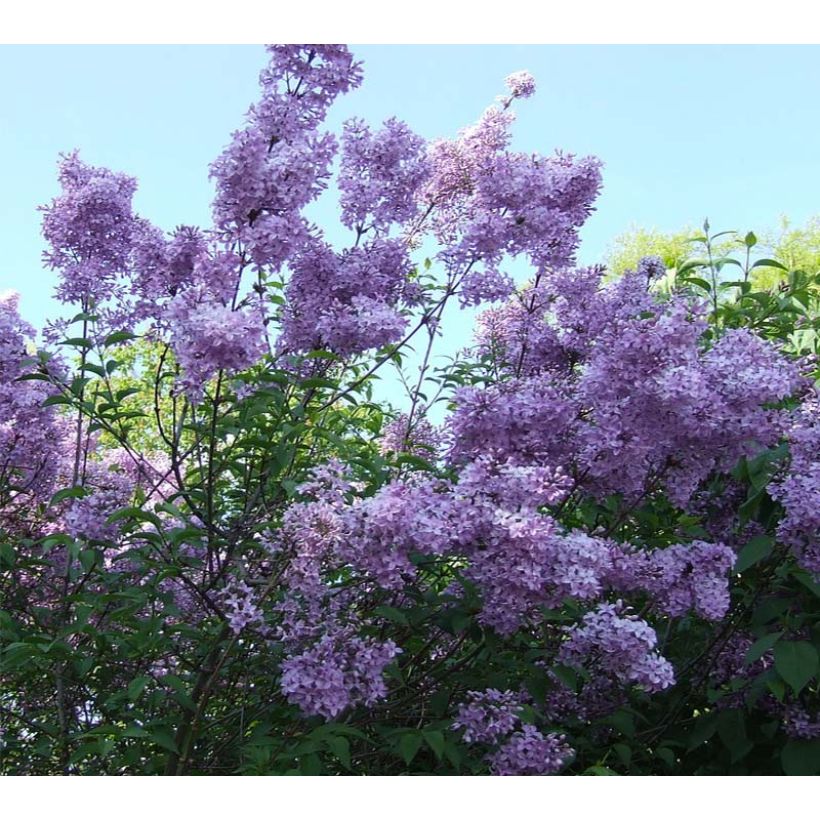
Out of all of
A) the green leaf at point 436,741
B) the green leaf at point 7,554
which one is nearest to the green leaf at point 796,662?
the green leaf at point 436,741

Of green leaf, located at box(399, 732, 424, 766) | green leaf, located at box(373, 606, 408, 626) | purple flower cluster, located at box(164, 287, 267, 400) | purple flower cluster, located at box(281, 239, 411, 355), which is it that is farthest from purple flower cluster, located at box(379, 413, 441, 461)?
green leaf, located at box(399, 732, 424, 766)

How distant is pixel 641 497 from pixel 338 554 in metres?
0.97

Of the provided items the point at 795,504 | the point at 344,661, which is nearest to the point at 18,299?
the point at 344,661

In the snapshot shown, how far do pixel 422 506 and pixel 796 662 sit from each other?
3.74ft

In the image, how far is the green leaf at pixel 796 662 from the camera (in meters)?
2.64

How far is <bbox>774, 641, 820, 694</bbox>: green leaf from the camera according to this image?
2.64 m

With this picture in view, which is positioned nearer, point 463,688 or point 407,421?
point 463,688

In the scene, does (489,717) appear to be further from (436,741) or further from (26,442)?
(26,442)

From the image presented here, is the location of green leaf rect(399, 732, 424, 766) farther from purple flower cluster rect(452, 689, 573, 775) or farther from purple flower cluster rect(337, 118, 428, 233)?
purple flower cluster rect(337, 118, 428, 233)

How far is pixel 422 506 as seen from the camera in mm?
2496

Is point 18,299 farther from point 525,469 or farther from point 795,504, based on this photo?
point 795,504

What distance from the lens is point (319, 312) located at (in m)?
3.19

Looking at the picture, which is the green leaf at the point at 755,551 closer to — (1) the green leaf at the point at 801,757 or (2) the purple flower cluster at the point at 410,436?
(1) the green leaf at the point at 801,757

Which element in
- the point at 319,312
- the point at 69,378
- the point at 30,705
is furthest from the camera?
the point at 30,705
